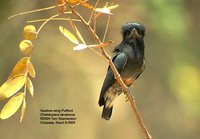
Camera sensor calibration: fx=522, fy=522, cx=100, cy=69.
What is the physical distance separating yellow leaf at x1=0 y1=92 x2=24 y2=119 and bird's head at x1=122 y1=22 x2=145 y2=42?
55cm

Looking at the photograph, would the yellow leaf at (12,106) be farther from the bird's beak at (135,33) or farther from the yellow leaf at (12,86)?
the bird's beak at (135,33)

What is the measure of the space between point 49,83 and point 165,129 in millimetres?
673

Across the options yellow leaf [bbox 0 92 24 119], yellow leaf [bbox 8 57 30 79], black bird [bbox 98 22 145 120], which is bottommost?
black bird [bbox 98 22 145 120]

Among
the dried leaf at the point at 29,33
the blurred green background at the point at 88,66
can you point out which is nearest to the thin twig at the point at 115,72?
the dried leaf at the point at 29,33

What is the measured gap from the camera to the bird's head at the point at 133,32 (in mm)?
1191

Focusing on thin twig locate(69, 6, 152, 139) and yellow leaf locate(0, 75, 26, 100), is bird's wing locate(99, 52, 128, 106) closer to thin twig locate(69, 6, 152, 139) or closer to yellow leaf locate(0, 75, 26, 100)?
thin twig locate(69, 6, 152, 139)

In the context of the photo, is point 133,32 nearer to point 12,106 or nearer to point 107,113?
point 107,113

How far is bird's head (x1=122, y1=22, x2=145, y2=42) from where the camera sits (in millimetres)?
1191

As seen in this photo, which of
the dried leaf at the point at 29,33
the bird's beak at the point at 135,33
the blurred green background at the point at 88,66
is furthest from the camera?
the blurred green background at the point at 88,66

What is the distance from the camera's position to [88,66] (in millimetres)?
2354

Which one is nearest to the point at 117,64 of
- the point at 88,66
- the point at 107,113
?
the point at 107,113

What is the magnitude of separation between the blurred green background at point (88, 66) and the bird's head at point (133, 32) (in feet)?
3.08

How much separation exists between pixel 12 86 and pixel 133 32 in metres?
0.58

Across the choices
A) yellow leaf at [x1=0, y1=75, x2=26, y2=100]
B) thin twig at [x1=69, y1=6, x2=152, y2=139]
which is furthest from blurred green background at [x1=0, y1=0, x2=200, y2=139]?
yellow leaf at [x1=0, y1=75, x2=26, y2=100]
